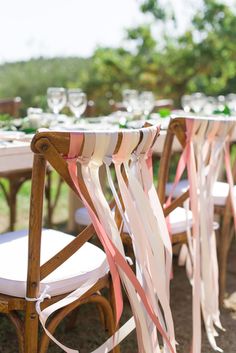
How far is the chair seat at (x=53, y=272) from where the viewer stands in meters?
1.38

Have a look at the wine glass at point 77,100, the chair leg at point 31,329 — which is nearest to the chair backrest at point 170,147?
the chair leg at point 31,329

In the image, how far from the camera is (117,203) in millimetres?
1398

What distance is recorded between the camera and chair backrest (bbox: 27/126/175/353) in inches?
49.0

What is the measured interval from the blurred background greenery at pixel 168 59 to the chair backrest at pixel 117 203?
5.59 metres

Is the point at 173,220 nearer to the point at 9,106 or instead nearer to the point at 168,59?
the point at 9,106

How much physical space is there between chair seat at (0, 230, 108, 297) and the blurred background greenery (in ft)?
17.7

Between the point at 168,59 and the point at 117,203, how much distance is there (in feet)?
20.0

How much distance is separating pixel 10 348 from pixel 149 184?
831 mm

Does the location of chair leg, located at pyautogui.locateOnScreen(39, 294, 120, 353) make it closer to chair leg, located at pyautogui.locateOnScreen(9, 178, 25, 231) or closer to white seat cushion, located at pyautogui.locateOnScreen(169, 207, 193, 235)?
white seat cushion, located at pyautogui.locateOnScreen(169, 207, 193, 235)

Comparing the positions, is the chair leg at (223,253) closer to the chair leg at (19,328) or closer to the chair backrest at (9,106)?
the chair leg at (19,328)

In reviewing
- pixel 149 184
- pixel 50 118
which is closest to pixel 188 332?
pixel 149 184

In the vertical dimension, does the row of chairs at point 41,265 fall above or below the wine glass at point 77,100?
below

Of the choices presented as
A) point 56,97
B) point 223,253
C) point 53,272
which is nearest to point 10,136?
point 53,272

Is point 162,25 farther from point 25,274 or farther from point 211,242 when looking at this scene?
point 25,274
